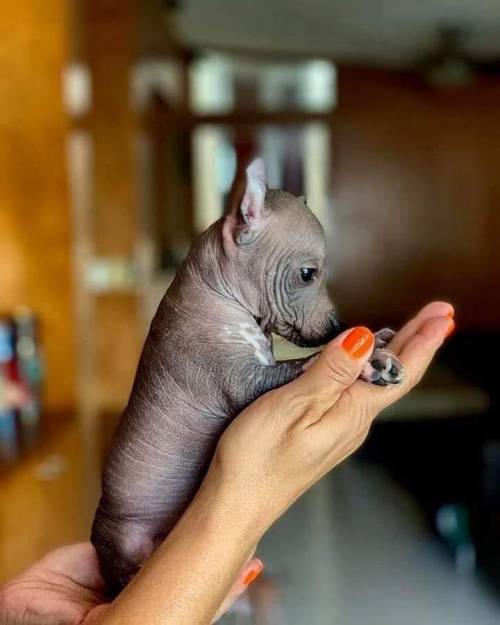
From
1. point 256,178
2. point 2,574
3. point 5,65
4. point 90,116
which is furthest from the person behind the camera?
point 90,116

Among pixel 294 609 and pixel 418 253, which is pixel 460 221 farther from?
pixel 294 609

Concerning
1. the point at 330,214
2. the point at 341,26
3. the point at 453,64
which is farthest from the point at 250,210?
the point at 453,64

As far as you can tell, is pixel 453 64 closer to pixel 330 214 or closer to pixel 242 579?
pixel 330 214

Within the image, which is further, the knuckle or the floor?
the floor

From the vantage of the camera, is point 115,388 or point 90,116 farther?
point 90,116

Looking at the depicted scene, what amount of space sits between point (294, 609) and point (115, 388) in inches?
22.6

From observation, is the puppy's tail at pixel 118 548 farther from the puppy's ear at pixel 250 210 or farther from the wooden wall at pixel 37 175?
the wooden wall at pixel 37 175

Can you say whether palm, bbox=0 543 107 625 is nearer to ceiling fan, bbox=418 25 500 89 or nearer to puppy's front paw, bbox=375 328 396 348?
puppy's front paw, bbox=375 328 396 348

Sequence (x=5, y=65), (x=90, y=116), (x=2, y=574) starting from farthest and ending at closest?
(x=90, y=116)
(x=5, y=65)
(x=2, y=574)

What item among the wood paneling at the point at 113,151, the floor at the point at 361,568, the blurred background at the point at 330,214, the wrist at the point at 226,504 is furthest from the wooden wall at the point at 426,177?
the wrist at the point at 226,504

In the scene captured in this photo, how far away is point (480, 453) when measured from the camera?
1.56 meters

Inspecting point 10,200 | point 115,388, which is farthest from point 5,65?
point 115,388

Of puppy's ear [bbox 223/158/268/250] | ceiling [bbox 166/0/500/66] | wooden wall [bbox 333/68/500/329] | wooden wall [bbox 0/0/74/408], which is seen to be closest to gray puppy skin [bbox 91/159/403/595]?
puppy's ear [bbox 223/158/268/250]

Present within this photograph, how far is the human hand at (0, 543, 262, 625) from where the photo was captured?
1.54 feet
